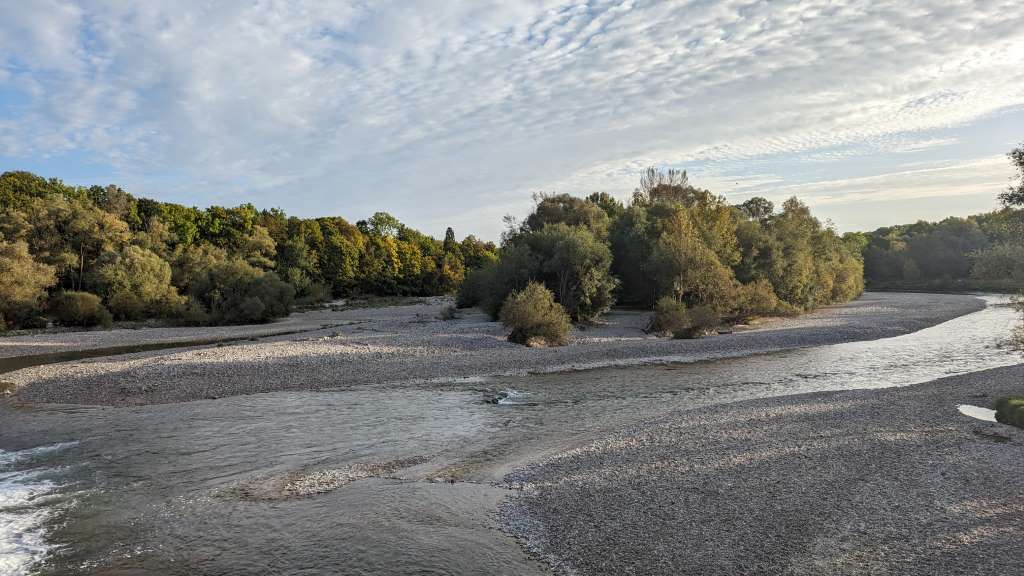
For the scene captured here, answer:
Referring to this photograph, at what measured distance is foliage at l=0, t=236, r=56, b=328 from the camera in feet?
148

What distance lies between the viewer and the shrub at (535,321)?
116 ft

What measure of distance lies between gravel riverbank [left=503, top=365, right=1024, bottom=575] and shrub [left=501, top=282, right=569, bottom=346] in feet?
65.3

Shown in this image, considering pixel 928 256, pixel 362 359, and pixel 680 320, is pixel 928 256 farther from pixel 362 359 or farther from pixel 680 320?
pixel 362 359

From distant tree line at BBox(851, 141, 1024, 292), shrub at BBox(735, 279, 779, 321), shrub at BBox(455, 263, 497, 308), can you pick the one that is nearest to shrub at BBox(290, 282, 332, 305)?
shrub at BBox(455, 263, 497, 308)

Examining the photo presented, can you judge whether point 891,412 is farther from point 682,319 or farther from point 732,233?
point 732,233

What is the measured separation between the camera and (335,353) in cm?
3000

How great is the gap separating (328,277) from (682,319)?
65.0 metres

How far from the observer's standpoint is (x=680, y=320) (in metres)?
40.8

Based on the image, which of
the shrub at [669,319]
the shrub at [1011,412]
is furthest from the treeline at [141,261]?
the shrub at [1011,412]

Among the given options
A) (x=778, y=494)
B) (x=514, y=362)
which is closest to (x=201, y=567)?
(x=778, y=494)

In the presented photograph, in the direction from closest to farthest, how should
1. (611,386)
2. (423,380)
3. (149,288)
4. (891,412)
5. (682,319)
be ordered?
(891,412), (611,386), (423,380), (682,319), (149,288)

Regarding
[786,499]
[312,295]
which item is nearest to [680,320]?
[786,499]

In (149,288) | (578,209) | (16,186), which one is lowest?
(149,288)

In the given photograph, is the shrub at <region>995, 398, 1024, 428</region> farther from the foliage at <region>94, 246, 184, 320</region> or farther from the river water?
the foliage at <region>94, 246, 184, 320</region>
